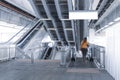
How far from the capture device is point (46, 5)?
20.9m

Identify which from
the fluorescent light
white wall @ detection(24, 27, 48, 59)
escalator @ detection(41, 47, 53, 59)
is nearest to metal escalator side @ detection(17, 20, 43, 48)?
white wall @ detection(24, 27, 48, 59)

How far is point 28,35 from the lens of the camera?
22375 millimetres

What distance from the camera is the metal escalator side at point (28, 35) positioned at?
19806 mm

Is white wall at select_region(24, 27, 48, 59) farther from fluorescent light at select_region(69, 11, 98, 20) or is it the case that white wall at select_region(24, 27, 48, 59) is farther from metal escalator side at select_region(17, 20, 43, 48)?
fluorescent light at select_region(69, 11, 98, 20)

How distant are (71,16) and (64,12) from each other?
10.3 metres

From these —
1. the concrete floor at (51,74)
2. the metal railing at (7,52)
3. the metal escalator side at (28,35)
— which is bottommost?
the concrete floor at (51,74)

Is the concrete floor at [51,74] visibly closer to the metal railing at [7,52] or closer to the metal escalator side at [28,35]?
the metal railing at [7,52]

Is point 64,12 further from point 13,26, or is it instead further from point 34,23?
point 13,26

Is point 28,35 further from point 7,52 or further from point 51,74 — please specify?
point 51,74

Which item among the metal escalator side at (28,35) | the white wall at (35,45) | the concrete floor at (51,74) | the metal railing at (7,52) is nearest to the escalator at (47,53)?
the white wall at (35,45)

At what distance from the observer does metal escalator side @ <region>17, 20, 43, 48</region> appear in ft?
65.0

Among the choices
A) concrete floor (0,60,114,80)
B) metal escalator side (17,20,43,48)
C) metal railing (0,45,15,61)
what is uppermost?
metal escalator side (17,20,43,48)

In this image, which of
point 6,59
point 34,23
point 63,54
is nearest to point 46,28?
point 34,23

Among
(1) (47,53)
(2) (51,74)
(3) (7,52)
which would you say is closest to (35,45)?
(1) (47,53)
